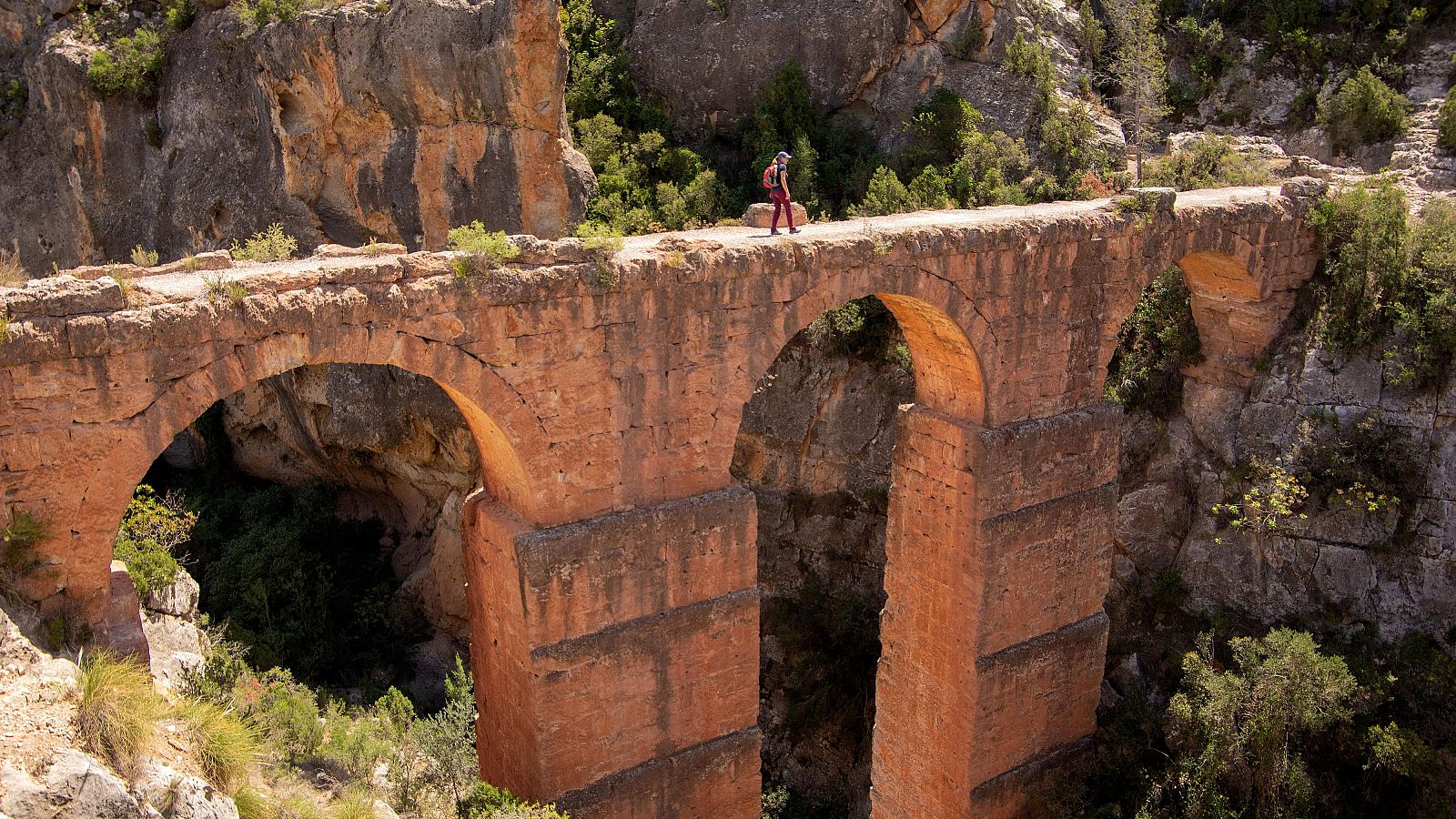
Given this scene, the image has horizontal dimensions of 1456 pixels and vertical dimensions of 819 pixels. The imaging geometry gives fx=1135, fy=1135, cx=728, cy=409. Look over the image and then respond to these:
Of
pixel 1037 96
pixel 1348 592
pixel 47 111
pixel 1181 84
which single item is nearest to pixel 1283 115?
pixel 1181 84

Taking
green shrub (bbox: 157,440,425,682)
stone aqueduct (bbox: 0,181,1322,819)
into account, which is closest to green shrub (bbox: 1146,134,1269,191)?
stone aqueduct (bbox: 0,181,1322,819)

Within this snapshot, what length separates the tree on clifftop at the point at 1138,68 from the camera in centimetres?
2255

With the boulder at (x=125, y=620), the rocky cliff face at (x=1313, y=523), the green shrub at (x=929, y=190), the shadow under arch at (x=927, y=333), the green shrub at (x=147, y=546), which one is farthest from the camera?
the green shrub at (x=929, y=190)

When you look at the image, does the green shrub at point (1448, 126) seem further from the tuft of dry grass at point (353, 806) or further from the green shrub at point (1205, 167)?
the tuft of dry grass at point (353, 806)

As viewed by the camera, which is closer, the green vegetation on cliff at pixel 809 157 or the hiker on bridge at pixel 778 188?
the hiker on bridge at pixel 778 188

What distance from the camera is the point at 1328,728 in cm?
1282

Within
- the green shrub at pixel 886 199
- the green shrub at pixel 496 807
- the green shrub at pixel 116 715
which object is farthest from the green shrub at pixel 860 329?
the green shrub at pixel 116 715

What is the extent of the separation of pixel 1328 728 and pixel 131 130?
71.0 ft

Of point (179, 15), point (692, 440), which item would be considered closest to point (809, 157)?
point (179, 15)

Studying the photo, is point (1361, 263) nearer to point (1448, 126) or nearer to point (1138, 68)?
point (1448, 126)

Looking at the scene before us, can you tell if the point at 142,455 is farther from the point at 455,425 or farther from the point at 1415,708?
the point at 1415,708

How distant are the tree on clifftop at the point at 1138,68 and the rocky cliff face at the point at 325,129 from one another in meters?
11.0

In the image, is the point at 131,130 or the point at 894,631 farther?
the point at 131,130

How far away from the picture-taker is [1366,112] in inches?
818
